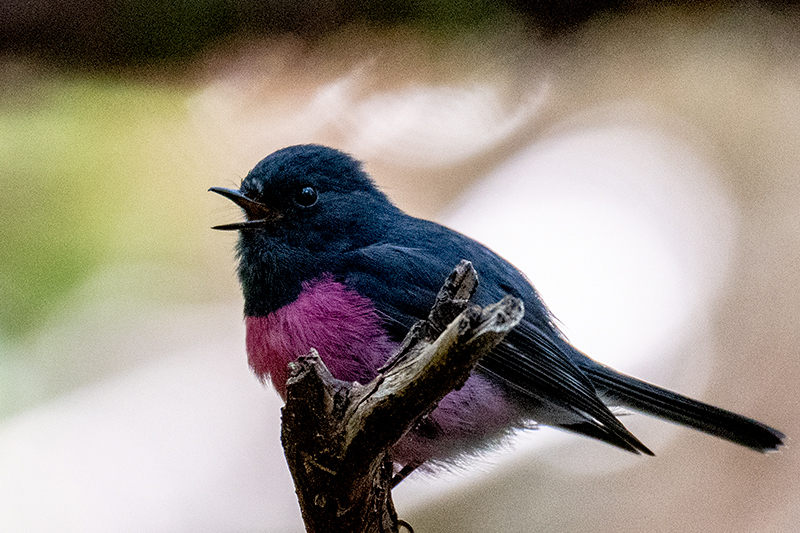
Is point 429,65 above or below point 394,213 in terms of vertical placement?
above

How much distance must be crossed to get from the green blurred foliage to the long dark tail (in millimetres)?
2482

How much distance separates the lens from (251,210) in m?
2.47

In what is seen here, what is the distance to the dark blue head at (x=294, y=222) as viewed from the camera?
233 centimetres

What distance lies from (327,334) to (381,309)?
19 cm

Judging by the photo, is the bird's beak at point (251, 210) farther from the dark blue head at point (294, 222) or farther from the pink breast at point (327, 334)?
the pink breast at point (327, 334)

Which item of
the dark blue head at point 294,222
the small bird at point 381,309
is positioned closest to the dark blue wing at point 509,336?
the small bird at point 381,309

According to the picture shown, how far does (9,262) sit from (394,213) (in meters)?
2.07

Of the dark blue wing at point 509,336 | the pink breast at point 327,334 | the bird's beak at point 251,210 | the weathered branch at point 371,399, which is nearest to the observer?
the weathered branch at point 371,399

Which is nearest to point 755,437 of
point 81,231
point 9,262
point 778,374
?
point 778,374

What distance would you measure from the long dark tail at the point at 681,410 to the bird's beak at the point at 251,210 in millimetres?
1263

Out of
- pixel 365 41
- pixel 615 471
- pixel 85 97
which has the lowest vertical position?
pixel 615 471

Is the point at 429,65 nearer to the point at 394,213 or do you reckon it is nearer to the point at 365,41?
the point at 365,41

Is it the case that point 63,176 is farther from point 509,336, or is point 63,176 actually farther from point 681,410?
point 681,410

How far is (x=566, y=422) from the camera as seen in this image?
244 cm
